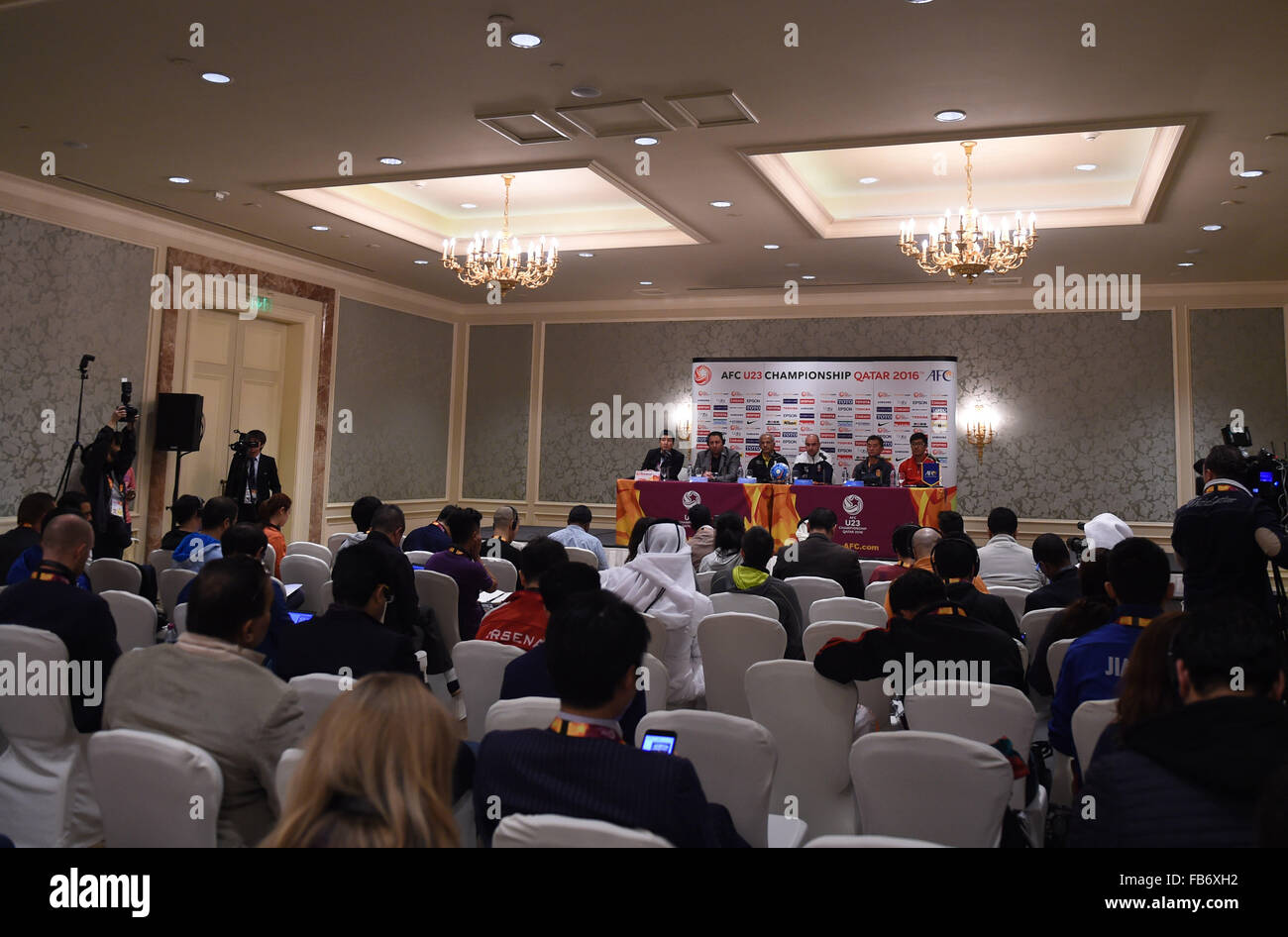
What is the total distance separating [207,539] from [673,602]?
2677 millimetres

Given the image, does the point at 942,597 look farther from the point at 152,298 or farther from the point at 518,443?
the point at 518,443

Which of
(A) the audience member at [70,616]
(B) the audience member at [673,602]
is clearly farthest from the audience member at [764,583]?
(A) the audience member at [70,616]

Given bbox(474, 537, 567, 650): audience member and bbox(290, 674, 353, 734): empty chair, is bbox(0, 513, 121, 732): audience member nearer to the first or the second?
bbox(290, 674, 353, 734): empty chair

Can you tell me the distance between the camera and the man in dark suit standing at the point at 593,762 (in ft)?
5.46

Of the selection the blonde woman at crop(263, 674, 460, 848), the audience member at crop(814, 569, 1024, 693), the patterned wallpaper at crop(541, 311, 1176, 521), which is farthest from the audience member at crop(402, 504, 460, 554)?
the patterned wallpaper at crop(541, 311, 1176, 521)

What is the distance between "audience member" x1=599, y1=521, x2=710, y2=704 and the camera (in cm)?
401

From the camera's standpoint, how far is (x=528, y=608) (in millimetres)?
3545

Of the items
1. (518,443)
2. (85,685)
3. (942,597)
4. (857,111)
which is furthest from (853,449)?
(85,685)

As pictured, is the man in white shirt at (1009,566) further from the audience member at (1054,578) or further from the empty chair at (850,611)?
the empty chair at (850,611)

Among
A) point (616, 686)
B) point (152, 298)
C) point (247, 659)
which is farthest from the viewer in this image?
point (152, 298)

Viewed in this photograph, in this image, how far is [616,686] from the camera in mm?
1824

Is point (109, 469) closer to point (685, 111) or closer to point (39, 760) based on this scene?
point (39, 760)

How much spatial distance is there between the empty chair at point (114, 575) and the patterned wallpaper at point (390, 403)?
6.00m

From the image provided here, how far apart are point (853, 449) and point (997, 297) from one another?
2389 millimetres
